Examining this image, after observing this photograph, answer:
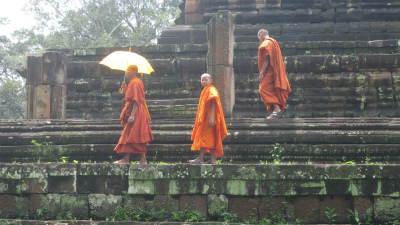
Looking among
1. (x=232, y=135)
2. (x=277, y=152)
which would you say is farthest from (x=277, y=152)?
(x=232, y=135)

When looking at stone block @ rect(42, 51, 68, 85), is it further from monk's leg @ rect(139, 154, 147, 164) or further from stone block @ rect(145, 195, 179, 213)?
stone block @ rect(145, 195, 179, 213)

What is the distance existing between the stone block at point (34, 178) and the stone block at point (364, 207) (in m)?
3.70

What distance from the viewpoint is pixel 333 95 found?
11.7 meters

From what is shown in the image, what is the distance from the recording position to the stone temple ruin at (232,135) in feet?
21.2

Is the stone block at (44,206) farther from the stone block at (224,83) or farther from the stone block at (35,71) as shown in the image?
the stone block at (35,71)

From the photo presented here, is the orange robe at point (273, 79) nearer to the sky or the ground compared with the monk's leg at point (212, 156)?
nearer to the sky

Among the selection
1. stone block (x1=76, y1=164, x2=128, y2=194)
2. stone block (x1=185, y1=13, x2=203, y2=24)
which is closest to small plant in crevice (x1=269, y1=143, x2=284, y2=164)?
stone block (x1=76, y1=164, x2=128, y2=194)

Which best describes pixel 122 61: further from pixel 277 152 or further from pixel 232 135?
pixel 277 152

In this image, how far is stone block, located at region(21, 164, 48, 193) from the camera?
6.86 metres

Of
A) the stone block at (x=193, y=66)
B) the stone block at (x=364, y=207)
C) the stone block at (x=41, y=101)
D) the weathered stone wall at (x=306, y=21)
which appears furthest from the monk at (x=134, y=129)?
the weathered stone wall at (x=306, y=21)

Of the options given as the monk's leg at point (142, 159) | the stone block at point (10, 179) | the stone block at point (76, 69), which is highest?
the stone block at point (76, 69)

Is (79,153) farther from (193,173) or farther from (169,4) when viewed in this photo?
(169,4)

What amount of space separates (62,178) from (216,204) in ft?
6.28

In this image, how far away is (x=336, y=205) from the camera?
6449mm
